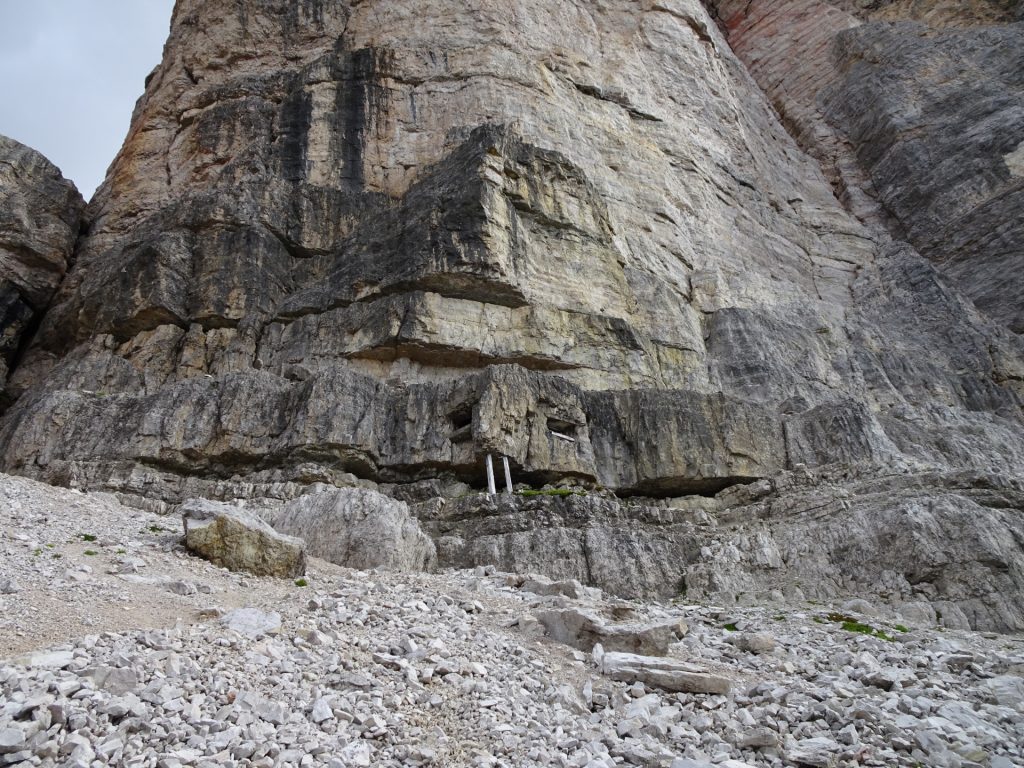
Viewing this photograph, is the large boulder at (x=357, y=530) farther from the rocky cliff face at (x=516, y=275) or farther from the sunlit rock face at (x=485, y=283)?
the sunlit rock face at (x=485, y=283)

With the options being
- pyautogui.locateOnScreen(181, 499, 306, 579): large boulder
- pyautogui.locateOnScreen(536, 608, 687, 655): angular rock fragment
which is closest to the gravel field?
pyautogui.locateOnScreen(536, 608, 687, 655): angular rock fragment

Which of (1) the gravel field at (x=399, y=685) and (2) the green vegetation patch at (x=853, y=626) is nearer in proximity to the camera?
(1) the gravel field at (x=399, y=685)

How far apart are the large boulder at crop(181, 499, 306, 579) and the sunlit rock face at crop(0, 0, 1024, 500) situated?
12030mm

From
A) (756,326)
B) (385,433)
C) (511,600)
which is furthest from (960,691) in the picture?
(756,326)

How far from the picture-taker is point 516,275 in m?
35.8

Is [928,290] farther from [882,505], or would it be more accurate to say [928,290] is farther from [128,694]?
[128,694]

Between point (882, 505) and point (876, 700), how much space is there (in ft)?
52.5

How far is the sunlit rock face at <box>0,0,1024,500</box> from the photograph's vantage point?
2936 cm

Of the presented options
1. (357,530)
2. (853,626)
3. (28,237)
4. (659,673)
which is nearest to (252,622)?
(659,673)

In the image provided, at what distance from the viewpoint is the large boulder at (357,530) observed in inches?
764

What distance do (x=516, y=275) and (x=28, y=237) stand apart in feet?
92.7

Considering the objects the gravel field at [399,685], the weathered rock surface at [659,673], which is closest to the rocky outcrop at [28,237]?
the gravel field at [399,685]

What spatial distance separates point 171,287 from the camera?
35562 millimetres

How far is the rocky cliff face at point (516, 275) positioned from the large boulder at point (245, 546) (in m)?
9.11
